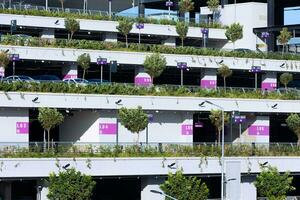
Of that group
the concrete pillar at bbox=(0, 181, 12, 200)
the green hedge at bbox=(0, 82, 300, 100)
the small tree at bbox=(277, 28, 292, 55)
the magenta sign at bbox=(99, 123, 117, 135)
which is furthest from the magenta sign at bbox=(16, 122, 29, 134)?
the small tree at bbox=(277, 28, 292, 55)

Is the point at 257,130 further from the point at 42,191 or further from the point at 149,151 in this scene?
the point at 42,191

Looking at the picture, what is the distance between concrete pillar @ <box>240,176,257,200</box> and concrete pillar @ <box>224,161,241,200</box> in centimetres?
228

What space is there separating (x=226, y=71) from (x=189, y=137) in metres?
8.63

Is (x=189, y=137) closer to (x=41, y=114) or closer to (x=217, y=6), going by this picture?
(x=41, y=114)

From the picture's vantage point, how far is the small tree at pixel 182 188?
56.3 m

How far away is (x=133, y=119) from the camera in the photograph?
62.1 m

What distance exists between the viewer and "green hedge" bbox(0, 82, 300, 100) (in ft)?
210

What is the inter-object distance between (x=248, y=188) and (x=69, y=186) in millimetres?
17518

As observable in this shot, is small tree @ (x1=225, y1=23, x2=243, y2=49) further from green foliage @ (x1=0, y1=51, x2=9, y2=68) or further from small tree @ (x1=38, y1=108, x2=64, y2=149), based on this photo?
small tree @ (x1=38, y1=108, x2=64, y2=149)

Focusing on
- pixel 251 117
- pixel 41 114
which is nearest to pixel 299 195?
Answer: pixel 251 117

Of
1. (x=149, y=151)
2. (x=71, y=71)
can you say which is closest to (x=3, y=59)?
(x=71, y=71)

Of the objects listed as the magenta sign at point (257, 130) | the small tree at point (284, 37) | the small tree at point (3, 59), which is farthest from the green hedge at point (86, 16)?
the magenta sign at point (257, 130)

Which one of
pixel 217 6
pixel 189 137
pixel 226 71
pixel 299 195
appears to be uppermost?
pixel 217 6

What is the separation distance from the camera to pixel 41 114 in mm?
59844
